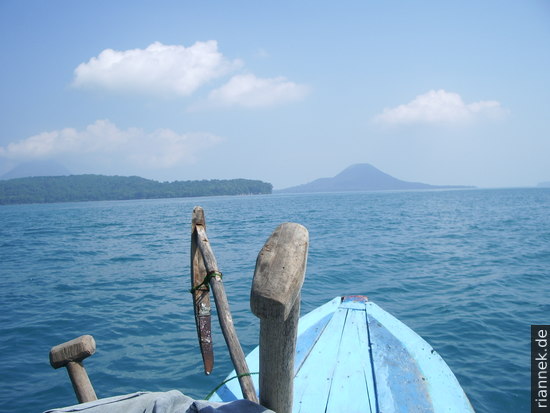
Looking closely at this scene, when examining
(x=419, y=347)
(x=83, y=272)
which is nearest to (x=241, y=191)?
(x=83, y=272)

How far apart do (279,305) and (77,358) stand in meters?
2.51

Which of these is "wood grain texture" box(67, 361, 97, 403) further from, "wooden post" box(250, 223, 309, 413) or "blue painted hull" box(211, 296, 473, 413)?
"wooden post" box(250, 223, 309, 413)

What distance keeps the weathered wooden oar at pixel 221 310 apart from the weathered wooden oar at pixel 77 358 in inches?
45.6

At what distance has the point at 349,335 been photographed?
515 centimetres

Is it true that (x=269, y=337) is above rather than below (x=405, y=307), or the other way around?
above

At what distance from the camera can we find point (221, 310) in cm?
340

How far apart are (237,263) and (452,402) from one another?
13366 mm

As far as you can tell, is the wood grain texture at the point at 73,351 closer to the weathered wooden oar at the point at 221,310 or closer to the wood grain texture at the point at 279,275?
the weathered wooden oar at the point at 221,310

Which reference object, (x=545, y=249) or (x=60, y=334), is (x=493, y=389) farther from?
(x=545, y=249)

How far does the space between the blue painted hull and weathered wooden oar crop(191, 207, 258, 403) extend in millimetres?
810

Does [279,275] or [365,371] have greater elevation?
[279,275]

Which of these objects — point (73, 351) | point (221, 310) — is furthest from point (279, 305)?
point (73, 351)

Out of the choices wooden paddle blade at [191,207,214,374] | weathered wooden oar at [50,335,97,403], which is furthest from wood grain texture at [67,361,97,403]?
wooden paddle blade at [191,207,214,374]

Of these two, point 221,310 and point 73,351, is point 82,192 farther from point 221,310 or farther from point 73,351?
point 221,310
